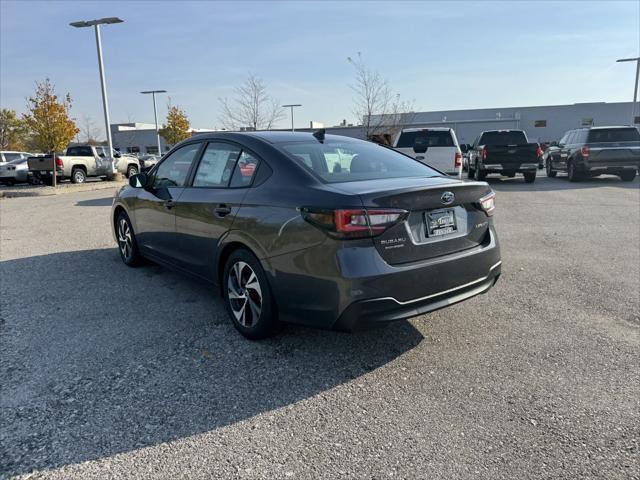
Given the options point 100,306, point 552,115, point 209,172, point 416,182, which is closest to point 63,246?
point 100,306

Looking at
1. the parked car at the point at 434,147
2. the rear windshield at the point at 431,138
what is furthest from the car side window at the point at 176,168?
the rear windshield at the point at 431,138

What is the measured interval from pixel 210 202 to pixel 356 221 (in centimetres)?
161

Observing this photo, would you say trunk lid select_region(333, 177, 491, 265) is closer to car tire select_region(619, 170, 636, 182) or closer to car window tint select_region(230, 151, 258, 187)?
car window tint select_region(230, 151, 258, 187)

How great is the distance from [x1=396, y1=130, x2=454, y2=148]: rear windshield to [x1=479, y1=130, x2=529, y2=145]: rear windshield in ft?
14.6

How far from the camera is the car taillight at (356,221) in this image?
2.92m

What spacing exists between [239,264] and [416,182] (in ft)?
4.90

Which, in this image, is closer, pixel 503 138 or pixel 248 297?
pixel 248 297

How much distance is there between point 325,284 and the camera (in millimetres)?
3018

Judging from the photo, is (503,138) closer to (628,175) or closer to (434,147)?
(628,175)

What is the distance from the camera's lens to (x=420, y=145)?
12.7 meters

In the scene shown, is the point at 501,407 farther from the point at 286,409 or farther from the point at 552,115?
the point at 552,115

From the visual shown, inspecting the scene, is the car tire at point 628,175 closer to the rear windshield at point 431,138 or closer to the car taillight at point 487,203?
the rear windshield at point 431,138

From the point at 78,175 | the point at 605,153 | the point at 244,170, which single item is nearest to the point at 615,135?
the point at 605,153

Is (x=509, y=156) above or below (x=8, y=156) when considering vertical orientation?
below
